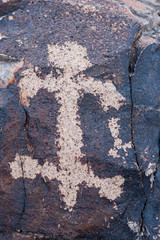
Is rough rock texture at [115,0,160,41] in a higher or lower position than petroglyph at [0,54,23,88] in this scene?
higher

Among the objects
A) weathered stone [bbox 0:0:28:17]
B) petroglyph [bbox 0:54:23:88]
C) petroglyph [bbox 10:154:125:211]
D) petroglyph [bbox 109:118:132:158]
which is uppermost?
weathered stone [bbox 0:0:28:17]

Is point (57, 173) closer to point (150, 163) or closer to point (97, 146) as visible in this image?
point (97, 146)

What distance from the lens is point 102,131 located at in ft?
3.44

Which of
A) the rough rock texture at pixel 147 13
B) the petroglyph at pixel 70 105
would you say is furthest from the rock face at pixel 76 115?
the rough rock texture at pixel 147 13

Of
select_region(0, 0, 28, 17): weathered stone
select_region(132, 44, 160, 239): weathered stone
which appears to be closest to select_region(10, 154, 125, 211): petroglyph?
select_region(132, 44, 160, 239): weathered stone

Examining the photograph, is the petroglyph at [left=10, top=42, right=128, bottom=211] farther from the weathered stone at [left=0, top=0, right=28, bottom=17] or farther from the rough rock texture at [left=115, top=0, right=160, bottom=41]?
the rough rock texture at [left=115, top=0, right=160, bottom=41]

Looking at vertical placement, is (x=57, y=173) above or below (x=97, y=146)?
below

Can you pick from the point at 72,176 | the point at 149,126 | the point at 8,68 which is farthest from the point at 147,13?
the point at 72,176

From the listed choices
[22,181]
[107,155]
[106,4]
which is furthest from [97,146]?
[106,4]

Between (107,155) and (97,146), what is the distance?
53 mm

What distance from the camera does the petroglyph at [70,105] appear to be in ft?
3.38

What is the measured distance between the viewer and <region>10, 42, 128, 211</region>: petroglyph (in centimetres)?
103

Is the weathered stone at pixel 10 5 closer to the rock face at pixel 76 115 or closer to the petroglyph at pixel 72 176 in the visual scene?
the rock face at pixel 76 115

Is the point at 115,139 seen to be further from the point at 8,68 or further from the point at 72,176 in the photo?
the point at 8,68
